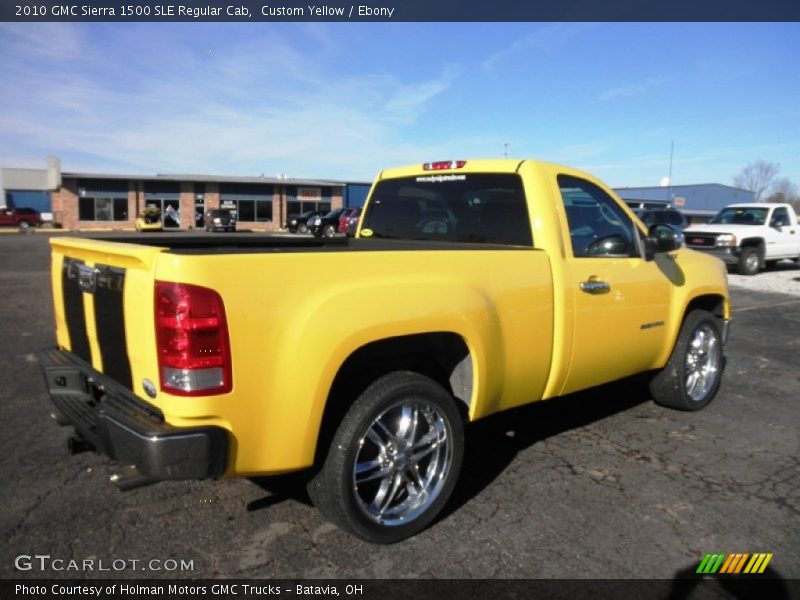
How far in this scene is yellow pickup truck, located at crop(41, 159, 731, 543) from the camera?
88.8 inches

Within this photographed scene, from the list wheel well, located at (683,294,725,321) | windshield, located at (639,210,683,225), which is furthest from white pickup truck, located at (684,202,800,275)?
wheel well, located at (683,294,725,321)

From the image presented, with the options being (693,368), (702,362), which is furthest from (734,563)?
(702,362)

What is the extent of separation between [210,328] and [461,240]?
226 cm

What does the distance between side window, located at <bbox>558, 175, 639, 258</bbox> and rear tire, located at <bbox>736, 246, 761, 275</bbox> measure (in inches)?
563

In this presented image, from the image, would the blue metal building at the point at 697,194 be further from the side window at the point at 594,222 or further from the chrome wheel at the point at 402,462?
the chrome wheel at the point at 402,462

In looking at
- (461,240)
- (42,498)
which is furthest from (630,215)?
(42,498)

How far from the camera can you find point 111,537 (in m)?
2.80

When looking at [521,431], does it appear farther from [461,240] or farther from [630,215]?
[630,215]

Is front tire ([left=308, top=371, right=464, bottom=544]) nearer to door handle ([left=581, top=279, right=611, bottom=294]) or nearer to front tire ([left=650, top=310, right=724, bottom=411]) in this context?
door handle ([left=581, top=279, right=611, bottom=294])

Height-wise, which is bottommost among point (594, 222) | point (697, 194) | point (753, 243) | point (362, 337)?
point (362, 337)

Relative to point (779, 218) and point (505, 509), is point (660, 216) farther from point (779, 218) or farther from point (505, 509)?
point (505, 509)

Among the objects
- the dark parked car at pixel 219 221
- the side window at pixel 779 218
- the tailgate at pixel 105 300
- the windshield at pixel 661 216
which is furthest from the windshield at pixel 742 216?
the dark parked car at pixel 219 221

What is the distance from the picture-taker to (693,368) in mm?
4836

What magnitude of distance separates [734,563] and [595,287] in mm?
1618
